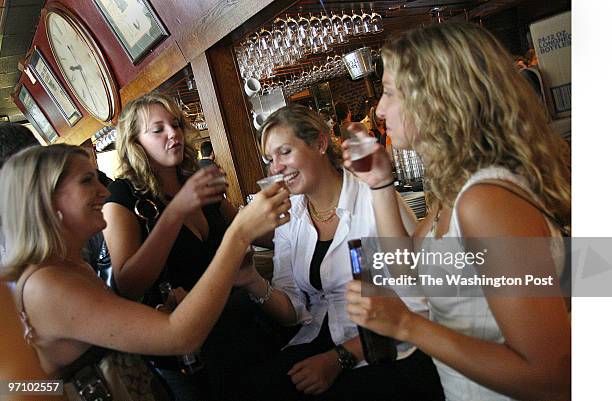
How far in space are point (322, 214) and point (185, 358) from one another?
18.9 inches

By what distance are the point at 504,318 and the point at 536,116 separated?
1.01 ft

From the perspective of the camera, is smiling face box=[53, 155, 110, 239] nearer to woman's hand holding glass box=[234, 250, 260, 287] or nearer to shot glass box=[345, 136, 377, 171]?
woman's hand holding glass box=[234, 250, 260, 287]

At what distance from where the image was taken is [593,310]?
67 cm

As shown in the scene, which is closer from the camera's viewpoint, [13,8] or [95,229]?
[95,229]

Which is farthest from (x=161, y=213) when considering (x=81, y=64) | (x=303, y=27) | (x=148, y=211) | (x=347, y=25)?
(x=81, y=64)

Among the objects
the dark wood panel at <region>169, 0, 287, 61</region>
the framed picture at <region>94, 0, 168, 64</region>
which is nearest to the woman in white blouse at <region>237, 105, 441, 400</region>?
the dark wood panel at <region>169, 0, 287, 61</region>

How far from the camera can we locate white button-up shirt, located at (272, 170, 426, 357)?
4.20ft

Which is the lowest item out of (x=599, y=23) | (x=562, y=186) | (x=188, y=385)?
(x=188, y=385)

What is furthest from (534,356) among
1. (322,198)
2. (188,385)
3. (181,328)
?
(188,385)

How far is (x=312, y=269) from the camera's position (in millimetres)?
1352

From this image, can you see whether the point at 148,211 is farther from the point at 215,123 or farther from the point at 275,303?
the point at 215,123

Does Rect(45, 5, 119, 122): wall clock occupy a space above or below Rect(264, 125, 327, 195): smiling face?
above

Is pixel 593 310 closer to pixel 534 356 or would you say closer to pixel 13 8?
pixel 534 356

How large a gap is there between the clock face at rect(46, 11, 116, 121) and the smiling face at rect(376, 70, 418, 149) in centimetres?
259
